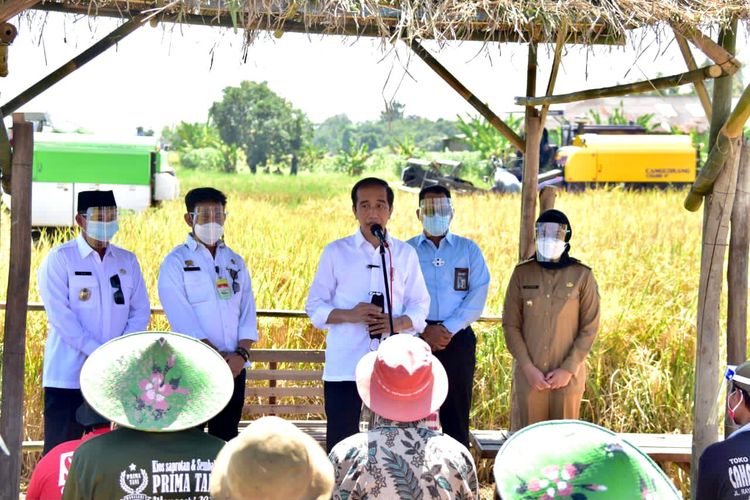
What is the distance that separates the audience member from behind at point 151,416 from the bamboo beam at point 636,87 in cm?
268

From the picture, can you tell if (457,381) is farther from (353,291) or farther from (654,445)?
(654,445)

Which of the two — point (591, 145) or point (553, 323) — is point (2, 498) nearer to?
point (553, 323)

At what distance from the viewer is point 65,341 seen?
4.65m

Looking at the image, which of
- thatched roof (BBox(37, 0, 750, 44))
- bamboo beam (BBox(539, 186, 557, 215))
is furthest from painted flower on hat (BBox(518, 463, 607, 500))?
bamboo beam (BBox(539, 186, 557, 215))

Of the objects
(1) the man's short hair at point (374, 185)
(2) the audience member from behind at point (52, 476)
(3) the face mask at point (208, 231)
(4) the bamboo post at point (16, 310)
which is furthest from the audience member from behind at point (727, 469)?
(4) the bamboo post at point (16, 310)

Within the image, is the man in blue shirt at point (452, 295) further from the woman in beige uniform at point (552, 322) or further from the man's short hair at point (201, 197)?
the man's short hair at point (201, 197)

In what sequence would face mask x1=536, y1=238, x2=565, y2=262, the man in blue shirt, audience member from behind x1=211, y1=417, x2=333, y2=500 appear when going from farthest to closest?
1. the man in blue shirt
2. face mask x1=536, y1=238, x2=565, y2=262
3. audience member from behind x1=211, y1=417, x2=333, y2=500

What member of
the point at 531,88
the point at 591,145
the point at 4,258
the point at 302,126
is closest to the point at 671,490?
the point at 531,88

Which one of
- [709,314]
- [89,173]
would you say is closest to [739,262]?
[709,314]

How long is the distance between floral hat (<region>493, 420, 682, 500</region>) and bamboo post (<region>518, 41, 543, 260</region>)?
3872 mm

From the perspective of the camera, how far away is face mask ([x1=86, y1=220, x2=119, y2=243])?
189 inches

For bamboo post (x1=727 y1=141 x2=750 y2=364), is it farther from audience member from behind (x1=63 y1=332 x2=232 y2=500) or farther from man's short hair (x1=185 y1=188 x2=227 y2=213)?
audience member from behind (x1=63 y1=332 x2=232 y2=500)

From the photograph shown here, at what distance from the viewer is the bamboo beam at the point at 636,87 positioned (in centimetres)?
446

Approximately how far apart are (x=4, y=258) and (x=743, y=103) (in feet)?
27.0
